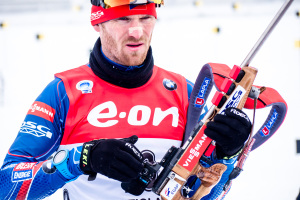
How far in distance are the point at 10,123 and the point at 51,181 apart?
1.57m

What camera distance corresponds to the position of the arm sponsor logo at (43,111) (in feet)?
4.69

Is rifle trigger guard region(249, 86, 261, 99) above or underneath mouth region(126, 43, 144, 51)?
underneath

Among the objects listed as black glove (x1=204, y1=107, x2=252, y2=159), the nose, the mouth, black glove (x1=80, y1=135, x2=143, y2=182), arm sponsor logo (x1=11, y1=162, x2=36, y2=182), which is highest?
the nose

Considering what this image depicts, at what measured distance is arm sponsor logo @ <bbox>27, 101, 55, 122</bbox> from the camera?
4.69ft

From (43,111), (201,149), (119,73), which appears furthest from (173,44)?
(201,149)

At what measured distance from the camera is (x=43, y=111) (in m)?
Result: 1.44

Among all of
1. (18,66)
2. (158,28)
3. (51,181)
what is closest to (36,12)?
(18,66)

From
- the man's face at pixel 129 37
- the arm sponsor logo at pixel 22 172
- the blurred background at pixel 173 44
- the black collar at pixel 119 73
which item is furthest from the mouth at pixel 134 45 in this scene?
the blurred background at pixel 173 44

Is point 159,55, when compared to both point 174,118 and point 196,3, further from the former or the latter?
point 174,118

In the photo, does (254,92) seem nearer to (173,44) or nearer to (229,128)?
(229,128)

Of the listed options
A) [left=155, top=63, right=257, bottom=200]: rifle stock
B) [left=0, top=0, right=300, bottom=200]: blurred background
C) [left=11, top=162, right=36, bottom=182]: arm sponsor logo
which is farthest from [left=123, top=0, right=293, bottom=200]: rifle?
[left=0, top=0, right=300, bottom=200]: blurred background

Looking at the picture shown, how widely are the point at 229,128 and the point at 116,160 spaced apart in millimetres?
346

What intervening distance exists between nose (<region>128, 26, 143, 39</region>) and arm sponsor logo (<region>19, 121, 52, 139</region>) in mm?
454

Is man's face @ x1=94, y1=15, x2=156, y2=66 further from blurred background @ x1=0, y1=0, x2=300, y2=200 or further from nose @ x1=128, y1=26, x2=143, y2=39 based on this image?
blurred background @ x1=0, y1=0, x2=300, y2=200
